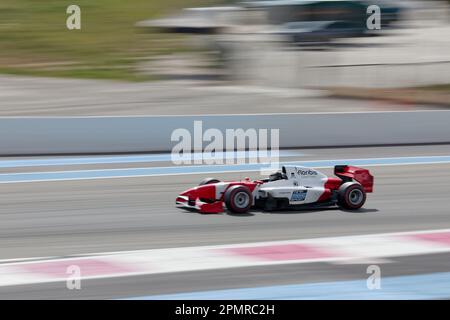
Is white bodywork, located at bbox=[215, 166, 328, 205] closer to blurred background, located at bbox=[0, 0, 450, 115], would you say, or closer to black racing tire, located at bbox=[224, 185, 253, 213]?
black racing tire, located at bbox=[224, 185, 253, 213]

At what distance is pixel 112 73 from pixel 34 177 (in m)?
12.4

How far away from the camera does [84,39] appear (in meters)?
27.3

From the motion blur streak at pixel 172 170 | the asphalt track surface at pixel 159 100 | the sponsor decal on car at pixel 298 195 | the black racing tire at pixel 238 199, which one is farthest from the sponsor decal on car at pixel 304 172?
the asphalt track surface at pixel 159 100

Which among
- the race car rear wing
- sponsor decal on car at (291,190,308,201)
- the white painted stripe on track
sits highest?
the race car rear wing

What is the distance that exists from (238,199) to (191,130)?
232 inches

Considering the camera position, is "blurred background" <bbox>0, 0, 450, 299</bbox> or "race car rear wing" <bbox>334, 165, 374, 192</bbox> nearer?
"blurred background" <bbox>0, 0, 450, 299</bbox>

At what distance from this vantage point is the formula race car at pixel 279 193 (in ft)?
29.3

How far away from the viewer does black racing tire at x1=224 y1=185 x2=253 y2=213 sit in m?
8.82

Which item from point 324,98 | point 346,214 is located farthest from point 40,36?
point 346,214

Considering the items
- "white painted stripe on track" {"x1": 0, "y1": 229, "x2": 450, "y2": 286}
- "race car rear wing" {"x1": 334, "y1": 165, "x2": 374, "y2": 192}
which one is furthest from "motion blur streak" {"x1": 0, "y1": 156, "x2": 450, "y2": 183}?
"white painted stripe on track" {"x1": 0, "y1": 229, "x2": 450, "y2": 286}

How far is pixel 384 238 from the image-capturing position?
27.0ft

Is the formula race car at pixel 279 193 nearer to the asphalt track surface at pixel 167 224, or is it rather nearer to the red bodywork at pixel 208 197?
the red bodywork at pixel 208 197
